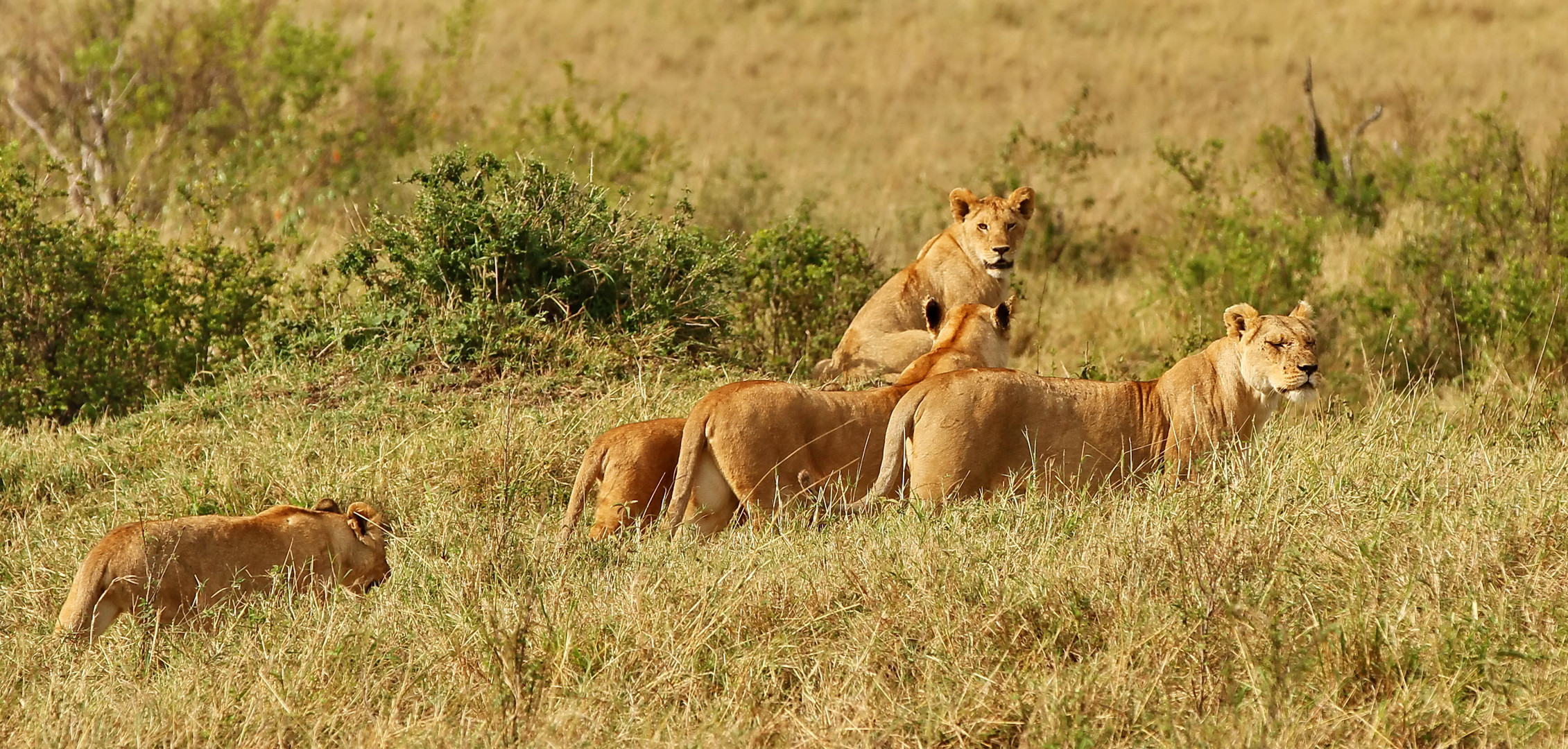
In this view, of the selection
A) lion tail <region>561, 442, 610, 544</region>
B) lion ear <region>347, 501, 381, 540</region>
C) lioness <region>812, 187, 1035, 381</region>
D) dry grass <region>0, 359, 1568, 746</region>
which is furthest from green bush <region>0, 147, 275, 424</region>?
lion tail <region>561, 442, 610, 544</region>

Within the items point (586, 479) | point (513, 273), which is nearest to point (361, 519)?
point (586, 479)

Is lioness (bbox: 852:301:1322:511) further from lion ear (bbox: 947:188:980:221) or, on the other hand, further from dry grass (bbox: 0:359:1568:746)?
lion ear (bbox: 947:188:980:221)

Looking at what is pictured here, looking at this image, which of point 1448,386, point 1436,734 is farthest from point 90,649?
point 1448,386

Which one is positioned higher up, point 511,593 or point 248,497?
point 511,593

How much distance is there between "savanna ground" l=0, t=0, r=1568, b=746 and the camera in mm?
4512

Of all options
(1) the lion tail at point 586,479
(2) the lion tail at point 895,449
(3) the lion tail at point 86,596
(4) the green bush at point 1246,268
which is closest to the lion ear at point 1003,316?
(2) the lion tail at point 895,449

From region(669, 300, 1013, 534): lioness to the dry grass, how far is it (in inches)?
10.9

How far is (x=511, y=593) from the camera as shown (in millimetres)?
5152

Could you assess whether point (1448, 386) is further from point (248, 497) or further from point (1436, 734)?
point (248, 497)

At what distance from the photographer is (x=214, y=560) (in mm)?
5867

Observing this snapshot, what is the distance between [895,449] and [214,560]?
8.20 feet

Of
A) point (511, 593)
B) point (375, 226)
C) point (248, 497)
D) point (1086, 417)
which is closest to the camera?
point (511, 593)

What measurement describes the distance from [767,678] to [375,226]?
4.97 metres

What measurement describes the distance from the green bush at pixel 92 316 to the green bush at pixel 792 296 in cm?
284
